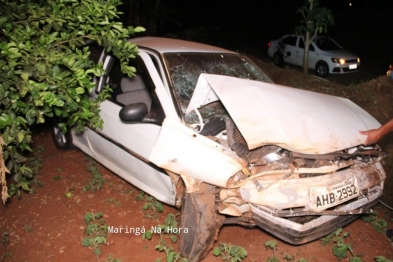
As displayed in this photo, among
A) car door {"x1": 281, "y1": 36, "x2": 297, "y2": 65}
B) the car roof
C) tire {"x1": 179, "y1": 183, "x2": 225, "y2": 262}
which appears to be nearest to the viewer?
tire {"x1": 179, "y1": 183, "x2": 225, "y2": 262}

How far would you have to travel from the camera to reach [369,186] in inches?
108

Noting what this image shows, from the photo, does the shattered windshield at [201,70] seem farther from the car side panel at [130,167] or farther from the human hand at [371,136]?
the human hand at [371,136]

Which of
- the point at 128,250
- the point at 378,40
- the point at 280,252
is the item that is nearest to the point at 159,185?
the point at 128,250

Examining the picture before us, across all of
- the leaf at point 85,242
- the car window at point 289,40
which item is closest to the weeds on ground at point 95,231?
the leaf at point 85,242

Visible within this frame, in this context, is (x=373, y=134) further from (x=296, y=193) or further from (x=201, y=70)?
(x=201, y=70)

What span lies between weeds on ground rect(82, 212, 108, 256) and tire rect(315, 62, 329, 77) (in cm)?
985

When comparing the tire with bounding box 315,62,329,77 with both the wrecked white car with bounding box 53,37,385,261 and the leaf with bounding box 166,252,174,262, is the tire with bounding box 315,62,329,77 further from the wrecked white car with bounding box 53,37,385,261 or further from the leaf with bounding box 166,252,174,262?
the leaf with bounding box 166,252,174,262

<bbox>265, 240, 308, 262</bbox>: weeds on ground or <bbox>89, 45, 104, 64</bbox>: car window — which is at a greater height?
<bbox>89, 45, 104, 64</bbox>: car window

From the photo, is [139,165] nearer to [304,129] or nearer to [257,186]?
[257,186]

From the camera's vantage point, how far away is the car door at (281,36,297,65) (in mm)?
12555

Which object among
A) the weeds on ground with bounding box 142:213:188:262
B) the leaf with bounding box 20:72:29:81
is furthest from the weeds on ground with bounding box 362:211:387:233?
the leaf with bounding box 20:72:29:81

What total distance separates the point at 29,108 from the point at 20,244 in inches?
62.5

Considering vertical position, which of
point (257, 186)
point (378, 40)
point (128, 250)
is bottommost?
point (378, 40)

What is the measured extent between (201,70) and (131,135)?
3.17 ft
